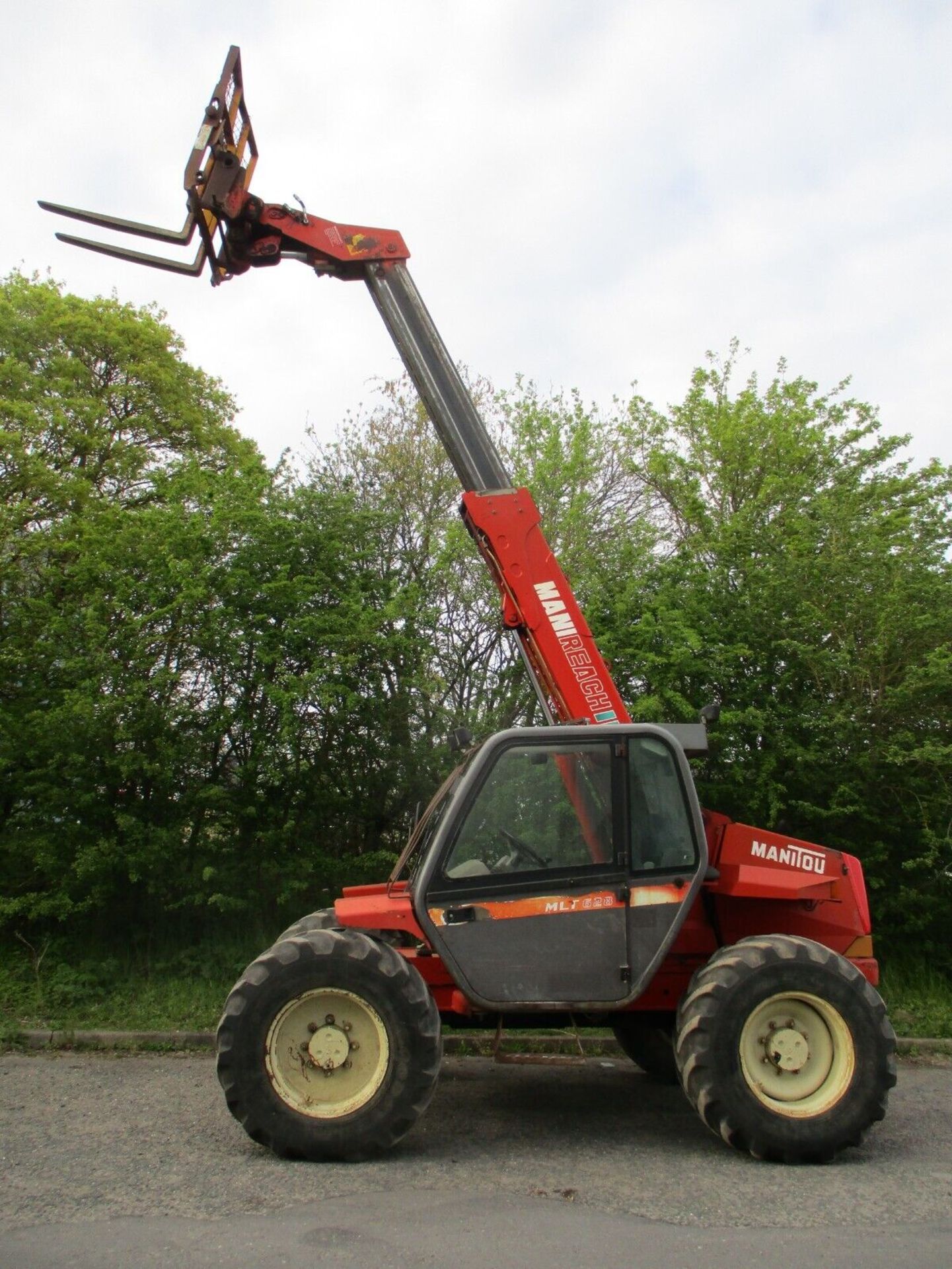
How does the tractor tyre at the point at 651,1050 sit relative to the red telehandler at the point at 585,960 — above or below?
below

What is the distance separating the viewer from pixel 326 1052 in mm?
5492

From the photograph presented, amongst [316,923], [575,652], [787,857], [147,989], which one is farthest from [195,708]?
A: [787,857]

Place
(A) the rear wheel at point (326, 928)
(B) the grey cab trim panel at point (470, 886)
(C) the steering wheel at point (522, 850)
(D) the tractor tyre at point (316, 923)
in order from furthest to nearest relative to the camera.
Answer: (D) the tractor tyre at point (316, 923), (A) the rear wheel at point (326, 928), (C) the steering wheel at point (522, 850), (B) the grey cab trim panel at point (470, 886)

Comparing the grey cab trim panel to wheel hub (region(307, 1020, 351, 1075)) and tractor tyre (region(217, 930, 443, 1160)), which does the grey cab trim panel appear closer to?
tractor tyre (region(217, 930, 443, 1160))

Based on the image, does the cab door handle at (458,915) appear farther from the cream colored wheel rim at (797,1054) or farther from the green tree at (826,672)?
the green tree at (826,672)

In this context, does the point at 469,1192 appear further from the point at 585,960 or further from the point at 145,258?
the point at 145,258

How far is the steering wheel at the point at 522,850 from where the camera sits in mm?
5824

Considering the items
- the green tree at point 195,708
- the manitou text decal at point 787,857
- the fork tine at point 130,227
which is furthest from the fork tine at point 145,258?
the manitou text decal at point 787,857

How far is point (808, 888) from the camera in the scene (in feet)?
19.9

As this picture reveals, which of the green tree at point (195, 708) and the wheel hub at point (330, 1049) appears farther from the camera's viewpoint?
the green tree at point (195, 708)

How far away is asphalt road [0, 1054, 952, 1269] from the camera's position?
418 centimetres

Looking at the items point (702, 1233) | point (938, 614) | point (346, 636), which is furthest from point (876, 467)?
point (702, 1233)

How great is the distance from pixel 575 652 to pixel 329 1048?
2.77 m

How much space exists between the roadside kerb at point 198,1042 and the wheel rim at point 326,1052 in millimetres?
2877
